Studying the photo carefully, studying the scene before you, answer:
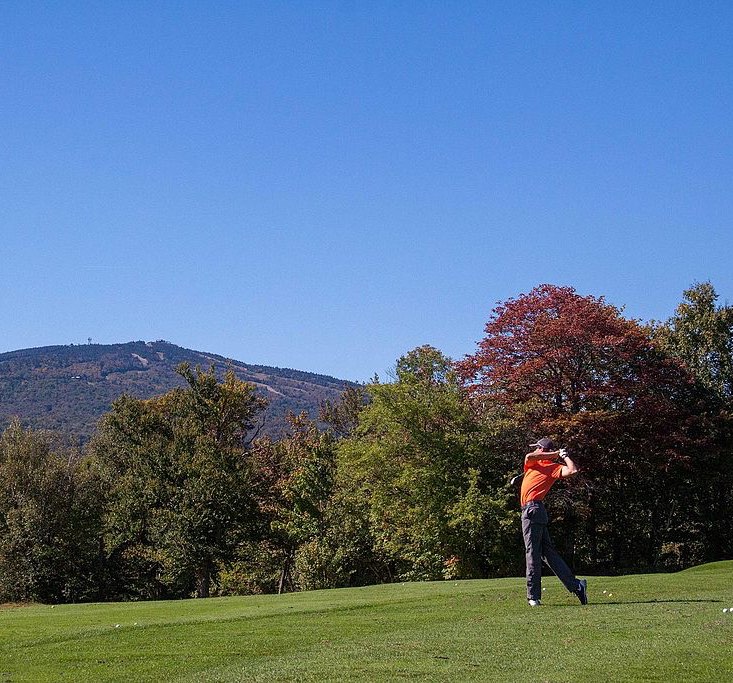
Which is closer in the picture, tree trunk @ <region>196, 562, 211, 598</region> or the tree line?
the tree line

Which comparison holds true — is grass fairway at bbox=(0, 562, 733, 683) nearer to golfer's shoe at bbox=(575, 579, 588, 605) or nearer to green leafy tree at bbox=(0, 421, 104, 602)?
golfer's shoe at bbox=(575, 579, 588, 605)

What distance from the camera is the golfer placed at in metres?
13.5

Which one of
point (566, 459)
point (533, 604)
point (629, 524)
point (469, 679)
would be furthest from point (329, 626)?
point (629, 524)

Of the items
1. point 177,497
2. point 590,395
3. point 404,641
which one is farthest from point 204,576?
point 404,641

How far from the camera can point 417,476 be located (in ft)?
119

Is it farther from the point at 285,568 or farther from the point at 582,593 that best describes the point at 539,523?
the point at 285,568

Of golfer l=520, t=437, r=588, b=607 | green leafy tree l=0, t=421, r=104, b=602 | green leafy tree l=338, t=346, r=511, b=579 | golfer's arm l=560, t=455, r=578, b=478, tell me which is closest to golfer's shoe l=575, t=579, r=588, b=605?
golfer l=520, t=437, r=588, b=607

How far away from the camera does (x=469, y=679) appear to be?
26.1ft

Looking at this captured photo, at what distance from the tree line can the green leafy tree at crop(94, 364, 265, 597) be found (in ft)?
0.35

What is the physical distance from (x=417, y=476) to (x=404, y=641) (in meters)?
25.7

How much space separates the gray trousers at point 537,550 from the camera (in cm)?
1345

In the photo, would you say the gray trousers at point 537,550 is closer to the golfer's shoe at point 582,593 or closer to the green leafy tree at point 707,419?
the golfer's shoe at point 582,593

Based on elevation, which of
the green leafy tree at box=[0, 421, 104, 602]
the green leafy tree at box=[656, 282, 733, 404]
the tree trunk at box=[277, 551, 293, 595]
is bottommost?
the tree trunk at box=[277, 551, 293, 595]

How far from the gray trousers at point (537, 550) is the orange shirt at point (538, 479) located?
0.39ft
